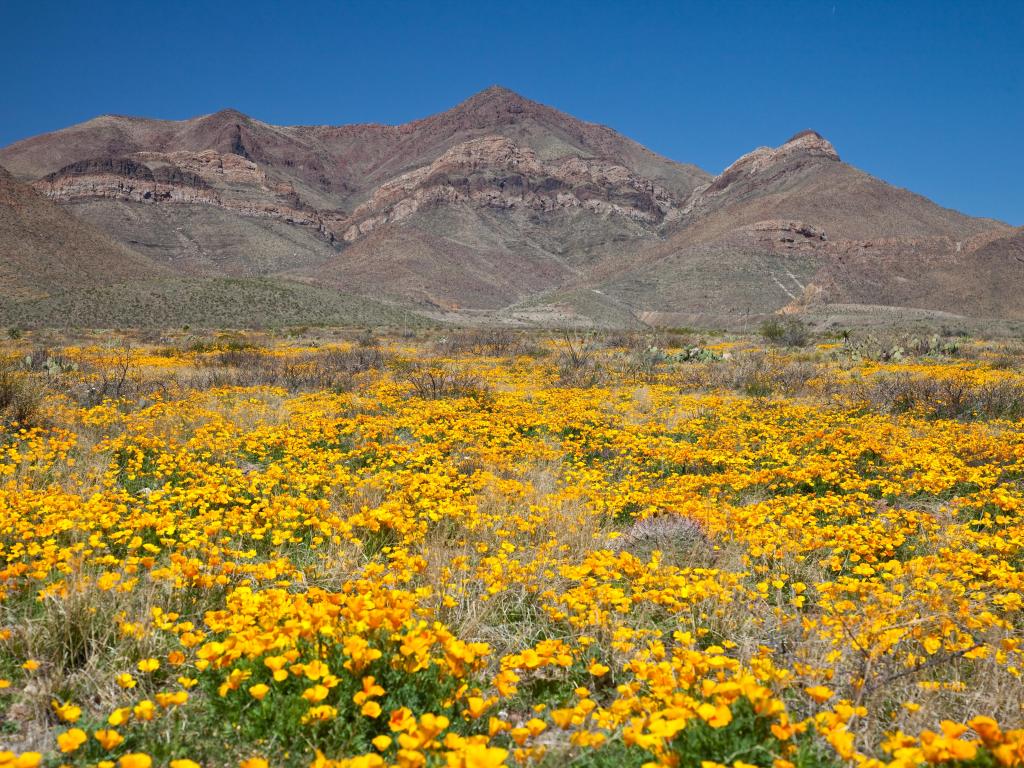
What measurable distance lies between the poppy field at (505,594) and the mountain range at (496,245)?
5526cm

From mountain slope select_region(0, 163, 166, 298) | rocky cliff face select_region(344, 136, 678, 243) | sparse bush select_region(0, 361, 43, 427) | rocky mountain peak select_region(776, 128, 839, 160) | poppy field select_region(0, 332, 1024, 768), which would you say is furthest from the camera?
rocky cliff face select_region(344, 136, 678, 243)

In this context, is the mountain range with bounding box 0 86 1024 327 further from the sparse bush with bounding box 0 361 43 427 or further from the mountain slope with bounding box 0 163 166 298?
the sparse bush with bounding box 0 361 43 427

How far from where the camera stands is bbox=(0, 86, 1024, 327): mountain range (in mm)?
68938

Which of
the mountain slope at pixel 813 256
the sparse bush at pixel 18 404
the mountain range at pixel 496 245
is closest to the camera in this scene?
the sparse bush at pixel 18 404

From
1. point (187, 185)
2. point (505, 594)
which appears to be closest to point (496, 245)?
point (187, 185)

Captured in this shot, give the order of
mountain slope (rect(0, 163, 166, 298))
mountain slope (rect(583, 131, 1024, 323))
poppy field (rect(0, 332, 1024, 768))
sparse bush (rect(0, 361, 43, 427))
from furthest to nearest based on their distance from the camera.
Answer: mountain slope (rect(583, 131, 1024, 323)), mountain slope (rect(0, 163, 166, 298)), sparse bush (rect(0, 361, 43, 427)), poppy field (rect(0, 332, 1024, 768))

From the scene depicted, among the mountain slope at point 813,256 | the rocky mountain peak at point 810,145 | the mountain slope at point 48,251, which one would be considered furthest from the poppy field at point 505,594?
the rocky mountain peak at point 810,145

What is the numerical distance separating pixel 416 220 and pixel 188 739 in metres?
152

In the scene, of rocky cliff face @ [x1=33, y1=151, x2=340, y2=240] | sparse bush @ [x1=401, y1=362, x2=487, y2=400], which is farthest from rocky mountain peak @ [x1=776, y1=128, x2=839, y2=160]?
sparse bush @ [x1=401, y1=362, x2=487, y2=400]

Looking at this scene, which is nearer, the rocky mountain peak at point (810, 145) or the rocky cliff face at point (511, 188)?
the rocky mountain peak at point (810, 145)

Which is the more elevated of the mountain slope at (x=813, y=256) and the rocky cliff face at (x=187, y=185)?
the rocky cliff face at (x=187, y=185)

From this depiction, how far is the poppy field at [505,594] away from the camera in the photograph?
247 centimetres

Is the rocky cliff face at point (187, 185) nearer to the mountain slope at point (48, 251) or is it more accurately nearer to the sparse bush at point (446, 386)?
the mountain slope at point (48, 251)

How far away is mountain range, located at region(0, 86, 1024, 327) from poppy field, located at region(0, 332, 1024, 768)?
55261 millimetres
